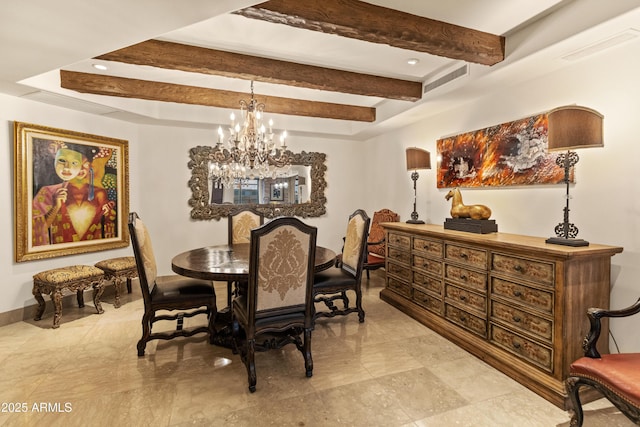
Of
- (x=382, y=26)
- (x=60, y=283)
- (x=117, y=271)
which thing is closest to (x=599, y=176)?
(x=382, y=26)

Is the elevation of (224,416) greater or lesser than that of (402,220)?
lesser

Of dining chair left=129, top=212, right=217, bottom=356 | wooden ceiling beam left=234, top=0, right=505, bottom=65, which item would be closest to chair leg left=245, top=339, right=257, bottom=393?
dining chair left=129, top=212, right=217, bottom=356

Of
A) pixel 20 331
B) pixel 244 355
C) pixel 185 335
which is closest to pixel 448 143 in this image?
pixel 244 355

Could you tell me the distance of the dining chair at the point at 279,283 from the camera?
2152 millimetres

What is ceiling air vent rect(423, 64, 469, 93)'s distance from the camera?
304 cm

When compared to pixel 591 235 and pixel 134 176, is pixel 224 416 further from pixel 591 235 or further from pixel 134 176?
pixel 134 176

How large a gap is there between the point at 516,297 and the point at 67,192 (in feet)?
15.8

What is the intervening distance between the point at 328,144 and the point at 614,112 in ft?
13.2

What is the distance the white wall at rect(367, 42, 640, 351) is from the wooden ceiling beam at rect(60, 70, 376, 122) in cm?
197

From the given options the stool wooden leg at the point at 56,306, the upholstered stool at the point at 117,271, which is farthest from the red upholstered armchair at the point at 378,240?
the stool wooden leg at the point at 56,306

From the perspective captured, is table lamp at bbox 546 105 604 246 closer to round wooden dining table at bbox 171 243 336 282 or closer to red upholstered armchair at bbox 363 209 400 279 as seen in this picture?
round wooden dining table at bbox 171 243 336 282

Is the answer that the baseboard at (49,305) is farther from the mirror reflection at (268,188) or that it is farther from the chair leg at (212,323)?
the chair leg at (212,323)

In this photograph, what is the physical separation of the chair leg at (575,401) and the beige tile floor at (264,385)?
0.75 ft

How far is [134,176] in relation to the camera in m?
4.65
